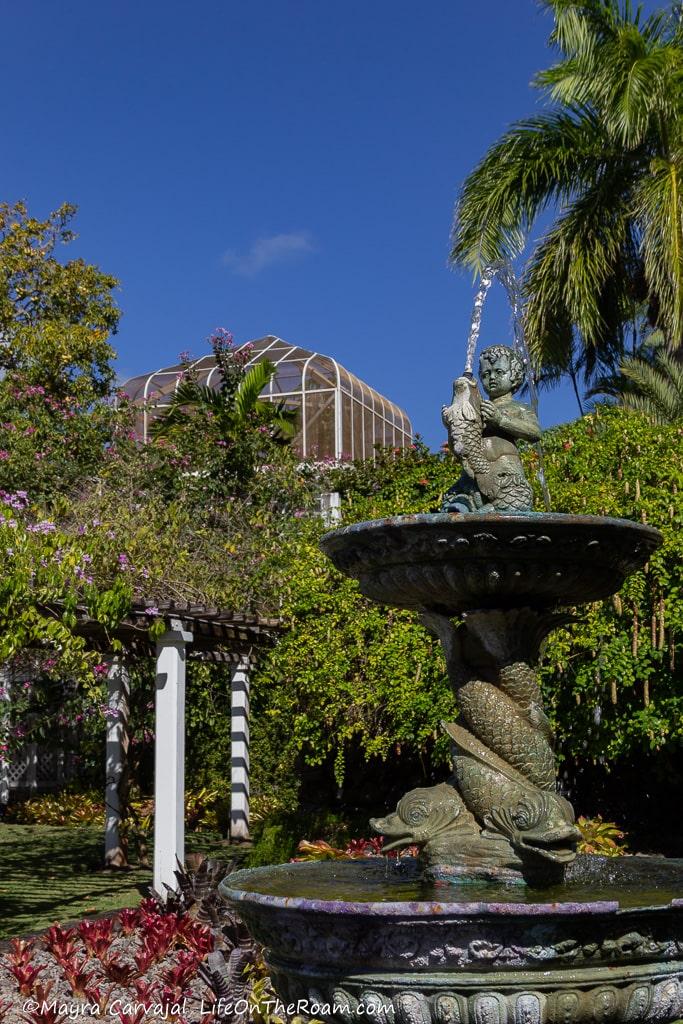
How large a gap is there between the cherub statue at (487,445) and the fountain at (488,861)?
1 centimetres

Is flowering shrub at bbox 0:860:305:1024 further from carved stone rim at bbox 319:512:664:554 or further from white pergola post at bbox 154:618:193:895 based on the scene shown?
carved stone rim at bbox 319:512:664:554

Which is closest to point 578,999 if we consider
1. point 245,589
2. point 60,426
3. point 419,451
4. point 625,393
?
point 245,589

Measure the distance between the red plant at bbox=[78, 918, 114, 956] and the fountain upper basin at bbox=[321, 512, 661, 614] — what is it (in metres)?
3.29

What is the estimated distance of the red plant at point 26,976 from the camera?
233 inches

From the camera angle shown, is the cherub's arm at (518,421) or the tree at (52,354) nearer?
the cherub's arm at (518,421)

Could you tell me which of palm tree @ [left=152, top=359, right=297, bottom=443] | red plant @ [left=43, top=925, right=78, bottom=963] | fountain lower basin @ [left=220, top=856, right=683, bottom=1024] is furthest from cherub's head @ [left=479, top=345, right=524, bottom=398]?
palm tree @ [left=152, top=359, right=297, bottom=443]

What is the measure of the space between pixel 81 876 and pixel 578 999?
29.4 ft

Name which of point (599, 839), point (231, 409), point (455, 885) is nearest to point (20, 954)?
point (455, 885)

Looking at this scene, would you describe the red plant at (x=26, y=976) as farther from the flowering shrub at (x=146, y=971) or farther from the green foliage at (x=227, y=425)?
the green foliage at (x=227, y=425)

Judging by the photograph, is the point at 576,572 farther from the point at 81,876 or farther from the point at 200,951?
the point at 81,876

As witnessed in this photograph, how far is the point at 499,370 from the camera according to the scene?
514 centimetres

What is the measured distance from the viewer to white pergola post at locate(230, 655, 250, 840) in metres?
13.8

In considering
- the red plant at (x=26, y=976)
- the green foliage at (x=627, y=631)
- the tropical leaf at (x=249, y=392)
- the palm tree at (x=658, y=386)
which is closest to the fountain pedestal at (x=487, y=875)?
the red plant at (x=26, y=976)

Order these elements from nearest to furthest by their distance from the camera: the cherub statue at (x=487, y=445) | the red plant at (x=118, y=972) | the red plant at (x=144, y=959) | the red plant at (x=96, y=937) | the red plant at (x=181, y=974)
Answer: the cherub statue at (x=487, y=445)
the red plant at (x=181, y=974)
the red plant at (x=118, y=972)
the red plant at (x=144, y=959)
the red plant at (x=96, y=937)
